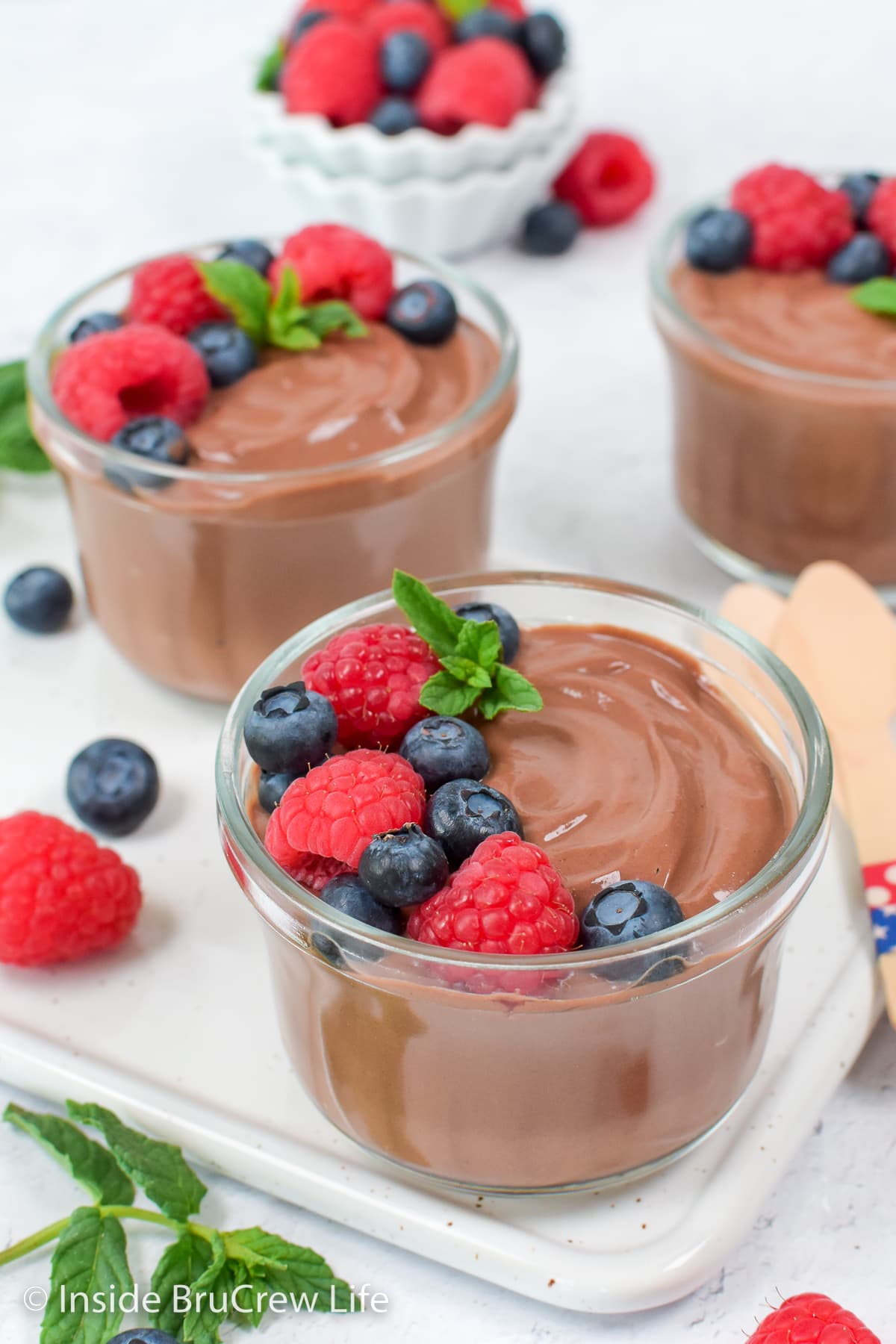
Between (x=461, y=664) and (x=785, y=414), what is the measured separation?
3.08ft

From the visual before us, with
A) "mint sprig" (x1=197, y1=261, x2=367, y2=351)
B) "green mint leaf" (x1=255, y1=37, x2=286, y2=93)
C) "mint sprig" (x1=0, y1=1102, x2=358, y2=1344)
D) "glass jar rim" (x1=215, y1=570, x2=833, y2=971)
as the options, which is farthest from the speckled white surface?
"mint sprig" (x1=197, y1=261, x2=367, y2=351)

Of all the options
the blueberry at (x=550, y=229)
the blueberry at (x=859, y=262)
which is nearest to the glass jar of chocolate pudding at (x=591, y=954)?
the blueberry at (x=859, y=262)

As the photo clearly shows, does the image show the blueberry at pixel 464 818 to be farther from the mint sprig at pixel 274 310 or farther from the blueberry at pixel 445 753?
the mint sprig at pixel 274 310

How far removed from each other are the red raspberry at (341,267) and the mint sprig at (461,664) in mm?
760

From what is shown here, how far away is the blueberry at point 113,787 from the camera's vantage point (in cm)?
205

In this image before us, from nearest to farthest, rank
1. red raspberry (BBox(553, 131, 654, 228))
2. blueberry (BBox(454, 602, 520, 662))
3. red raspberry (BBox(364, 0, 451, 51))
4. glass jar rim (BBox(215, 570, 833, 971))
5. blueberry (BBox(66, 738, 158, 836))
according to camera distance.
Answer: glass jar rim (BBox(215, 570, 833, 971))
blueberry (BBox(454, 602, 520, 662))
blueberry (BBox(66, 738, 158, 836))
red raspberry (BBox(364, 0, 451, 51))
red raspberry (BBox(553, 131, 654, 228))

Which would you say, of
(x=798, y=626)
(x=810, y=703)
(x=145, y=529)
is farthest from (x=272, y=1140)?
(x=798, y=626)

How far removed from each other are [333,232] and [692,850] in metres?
1.18

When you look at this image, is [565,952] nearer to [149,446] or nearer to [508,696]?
[508,696]

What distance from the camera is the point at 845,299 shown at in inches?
96.1

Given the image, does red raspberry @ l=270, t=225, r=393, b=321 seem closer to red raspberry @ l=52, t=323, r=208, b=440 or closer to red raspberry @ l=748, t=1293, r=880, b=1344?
red raspberry @ l=52, t=323, r=208, b=440

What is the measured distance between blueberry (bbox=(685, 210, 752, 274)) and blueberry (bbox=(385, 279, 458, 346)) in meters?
0.45

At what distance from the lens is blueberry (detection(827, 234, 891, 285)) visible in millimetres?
2447

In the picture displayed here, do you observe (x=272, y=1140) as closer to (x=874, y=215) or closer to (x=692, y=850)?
(x=692, y=850)
